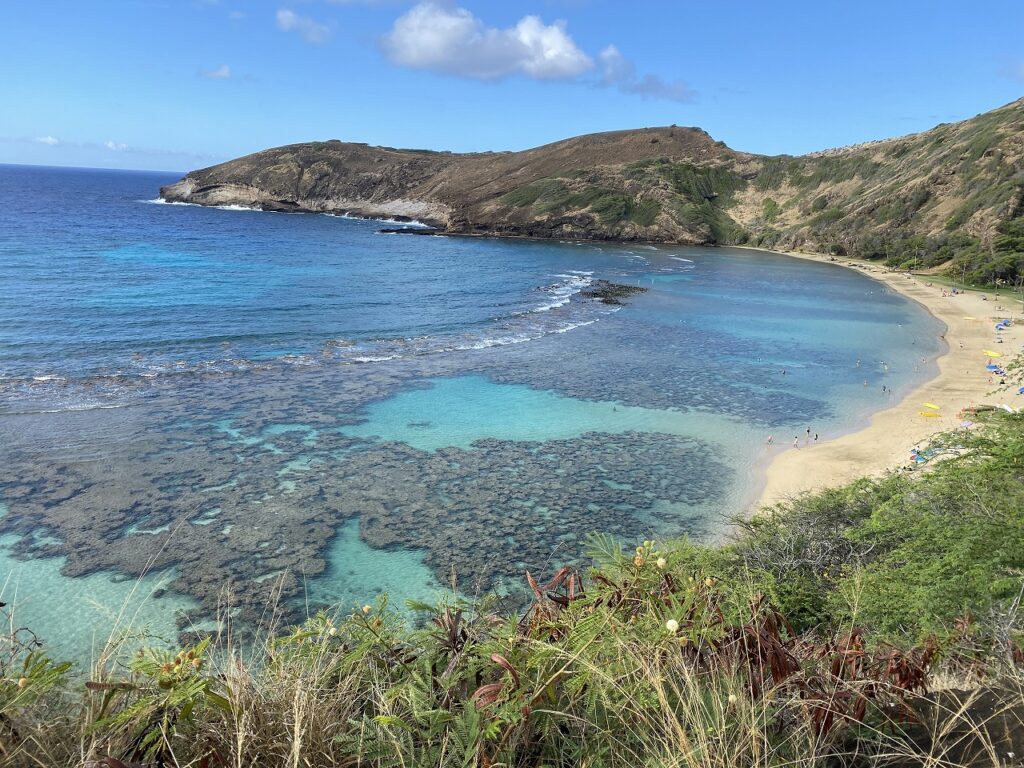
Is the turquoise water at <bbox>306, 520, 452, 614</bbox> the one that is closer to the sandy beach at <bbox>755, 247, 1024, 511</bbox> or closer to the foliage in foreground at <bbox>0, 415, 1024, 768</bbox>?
the foliage in foreground at <bbox>0, 415, 1024, 768</bbox>

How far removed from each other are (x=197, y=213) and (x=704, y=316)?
98.9 metres

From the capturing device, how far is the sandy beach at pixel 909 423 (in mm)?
18328

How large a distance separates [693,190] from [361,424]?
10027 cm

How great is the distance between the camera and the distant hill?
70250 mm

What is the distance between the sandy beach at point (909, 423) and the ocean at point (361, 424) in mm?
929

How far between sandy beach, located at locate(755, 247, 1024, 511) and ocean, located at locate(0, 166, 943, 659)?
3.05 ft

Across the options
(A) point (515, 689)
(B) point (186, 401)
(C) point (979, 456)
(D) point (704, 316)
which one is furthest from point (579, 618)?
(D) point (704, 316)

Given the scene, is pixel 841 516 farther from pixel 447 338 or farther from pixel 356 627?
pixel 447 338

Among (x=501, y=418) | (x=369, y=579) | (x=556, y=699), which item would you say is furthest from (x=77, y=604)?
(x=501, y=418)

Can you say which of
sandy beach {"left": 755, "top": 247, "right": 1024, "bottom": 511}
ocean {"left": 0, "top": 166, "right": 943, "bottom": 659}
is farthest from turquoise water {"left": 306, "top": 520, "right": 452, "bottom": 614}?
sandy beach {"left": 755, "top": 247, "right": 1024, "bottom": 511}

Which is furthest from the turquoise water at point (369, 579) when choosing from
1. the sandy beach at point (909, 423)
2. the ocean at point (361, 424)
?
the sandy beach at point (909, 423)

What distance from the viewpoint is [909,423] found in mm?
22719

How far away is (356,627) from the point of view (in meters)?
4.09

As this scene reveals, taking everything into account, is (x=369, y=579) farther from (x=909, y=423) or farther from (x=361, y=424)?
(x=909, y=423)
